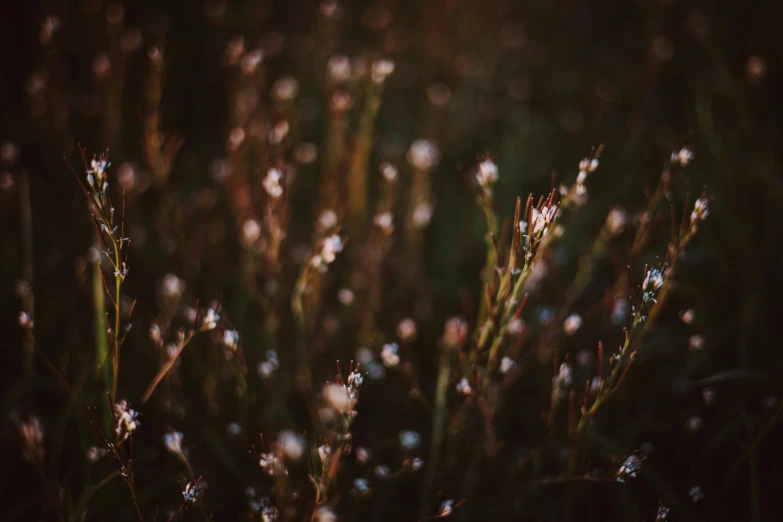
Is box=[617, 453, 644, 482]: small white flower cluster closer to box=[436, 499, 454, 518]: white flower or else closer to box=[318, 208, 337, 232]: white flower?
box=[436, 499, 454, 518]: white flower

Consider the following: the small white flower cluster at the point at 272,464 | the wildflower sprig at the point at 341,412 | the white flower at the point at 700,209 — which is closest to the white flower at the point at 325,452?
the wildflower sprig at the point at 341,412

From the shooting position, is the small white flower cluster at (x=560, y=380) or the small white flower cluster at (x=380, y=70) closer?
the small white flower cluster at (x=560, y=380)

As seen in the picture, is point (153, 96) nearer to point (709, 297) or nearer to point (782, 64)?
point (709, 297)

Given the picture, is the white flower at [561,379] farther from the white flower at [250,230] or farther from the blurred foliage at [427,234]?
the white flower at [250,230]

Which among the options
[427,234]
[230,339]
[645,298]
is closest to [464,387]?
[645,298]

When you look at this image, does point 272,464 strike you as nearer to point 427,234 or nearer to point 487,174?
point 487,174

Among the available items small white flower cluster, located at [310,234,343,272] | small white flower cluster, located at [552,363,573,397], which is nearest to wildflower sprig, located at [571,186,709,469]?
small white flower cluster, located at [552,363,573,397]
